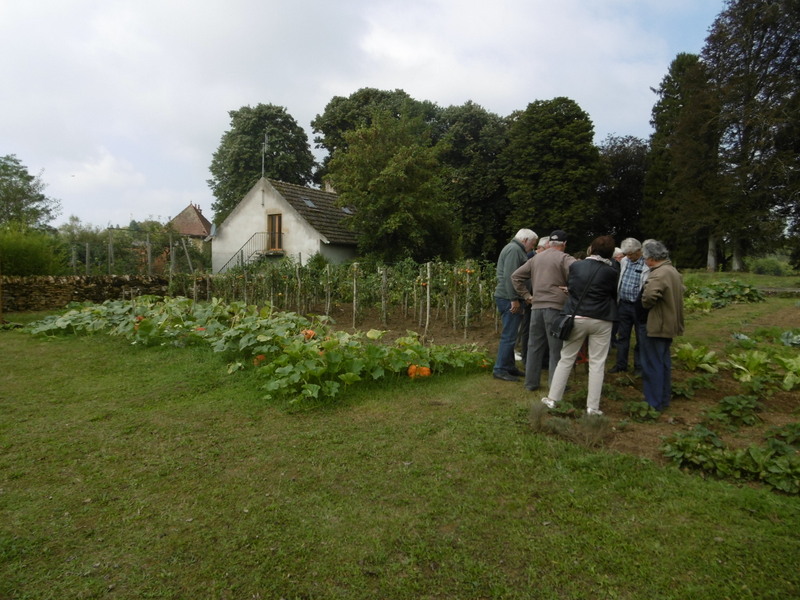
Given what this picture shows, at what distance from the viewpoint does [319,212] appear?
25.3 metres

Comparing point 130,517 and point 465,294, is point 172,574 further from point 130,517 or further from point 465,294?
point 465,294

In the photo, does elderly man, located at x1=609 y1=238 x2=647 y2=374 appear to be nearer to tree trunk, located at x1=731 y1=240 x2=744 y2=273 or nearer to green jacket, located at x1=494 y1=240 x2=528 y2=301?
green jacket, located at x1=494 y1=240 x2=528 y2=301

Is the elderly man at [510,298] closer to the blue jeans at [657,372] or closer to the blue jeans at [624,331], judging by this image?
the blue jeans at [624,331]

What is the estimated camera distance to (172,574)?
95.6 inches

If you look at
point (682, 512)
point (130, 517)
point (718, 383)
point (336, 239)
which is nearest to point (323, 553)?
point (130, 517)

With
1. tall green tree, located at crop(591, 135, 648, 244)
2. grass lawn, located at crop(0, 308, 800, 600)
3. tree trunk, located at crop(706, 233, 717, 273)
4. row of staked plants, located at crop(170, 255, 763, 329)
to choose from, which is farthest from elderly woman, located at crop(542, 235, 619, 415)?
tall green tree, located at crop(591, 135, 648, 244)

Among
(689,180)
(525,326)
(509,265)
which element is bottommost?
(525,326)

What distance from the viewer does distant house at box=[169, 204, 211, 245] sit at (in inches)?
1793

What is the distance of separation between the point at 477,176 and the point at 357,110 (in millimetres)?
9294

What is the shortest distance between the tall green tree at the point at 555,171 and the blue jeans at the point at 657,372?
2428 centimetres

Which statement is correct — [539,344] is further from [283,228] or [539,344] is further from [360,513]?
[283,228]

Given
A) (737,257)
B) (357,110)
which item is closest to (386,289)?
(737,257)

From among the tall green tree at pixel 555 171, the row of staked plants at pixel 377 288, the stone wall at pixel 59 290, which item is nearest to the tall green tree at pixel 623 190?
the tall green tree at pixel 555 171

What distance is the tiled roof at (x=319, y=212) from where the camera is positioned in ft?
79.2
